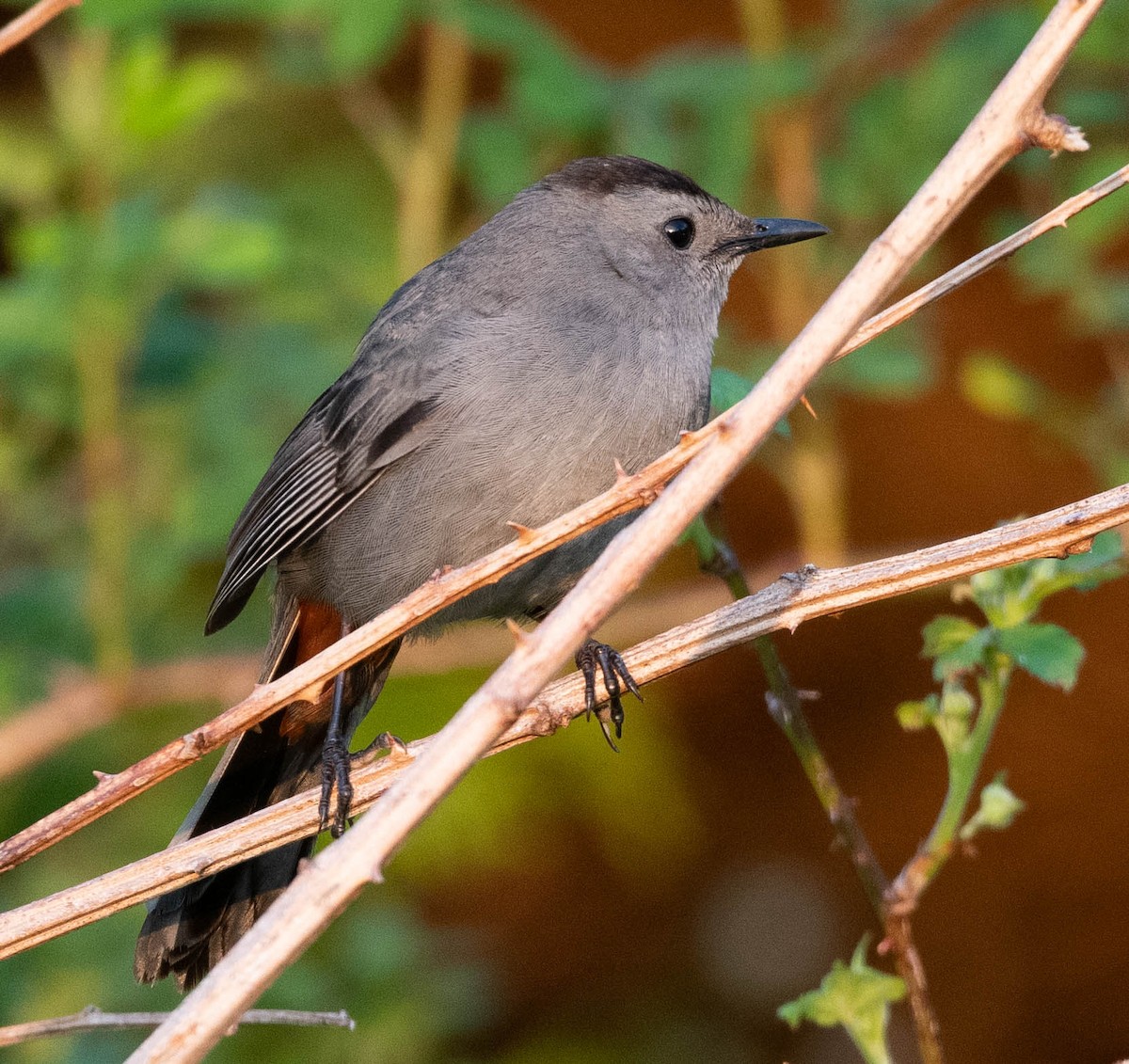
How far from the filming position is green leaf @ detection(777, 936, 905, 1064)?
2221 millimetres

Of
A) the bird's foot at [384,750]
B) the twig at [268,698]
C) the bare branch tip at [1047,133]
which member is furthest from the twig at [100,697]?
the bare branch tip at [1047,133]

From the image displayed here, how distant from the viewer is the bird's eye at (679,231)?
149 inches

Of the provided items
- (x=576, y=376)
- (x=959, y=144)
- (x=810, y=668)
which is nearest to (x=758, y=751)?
(x=810, y=668)

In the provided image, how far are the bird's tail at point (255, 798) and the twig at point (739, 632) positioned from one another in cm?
78

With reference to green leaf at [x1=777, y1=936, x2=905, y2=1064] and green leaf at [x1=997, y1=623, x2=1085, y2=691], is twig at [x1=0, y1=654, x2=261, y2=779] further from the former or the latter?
green leaf at [x1=997, y1=623, x2=1085, y2=691]

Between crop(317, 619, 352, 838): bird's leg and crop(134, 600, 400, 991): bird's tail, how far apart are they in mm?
49

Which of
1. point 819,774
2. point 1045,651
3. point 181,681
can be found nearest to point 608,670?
point 819,774

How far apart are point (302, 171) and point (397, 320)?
2.09 m

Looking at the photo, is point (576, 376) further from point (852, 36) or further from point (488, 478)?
point (852, 36)

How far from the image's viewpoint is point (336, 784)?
9.91ft

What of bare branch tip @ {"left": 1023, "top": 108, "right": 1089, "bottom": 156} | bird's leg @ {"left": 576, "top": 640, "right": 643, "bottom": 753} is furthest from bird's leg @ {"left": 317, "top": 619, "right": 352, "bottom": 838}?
bare branch tip @ {"left": 1023, "top": 108, "right": 1089, "bottom": 156}

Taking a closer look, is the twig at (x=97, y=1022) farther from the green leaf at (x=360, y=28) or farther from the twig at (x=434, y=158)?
the twig at (x=434, y=158)

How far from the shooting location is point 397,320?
12.0 feet

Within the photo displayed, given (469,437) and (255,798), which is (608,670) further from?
(255,798)
